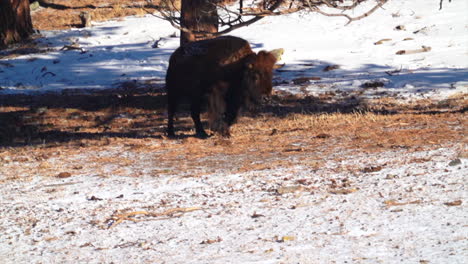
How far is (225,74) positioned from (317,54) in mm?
8438

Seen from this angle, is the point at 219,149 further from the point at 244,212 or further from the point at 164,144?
the point at 244,212

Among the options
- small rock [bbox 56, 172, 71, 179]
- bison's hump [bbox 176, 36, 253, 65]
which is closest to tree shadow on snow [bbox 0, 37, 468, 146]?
bison's hump [bbox 176, 36, 253, 65]

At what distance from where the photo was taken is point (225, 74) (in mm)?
10648

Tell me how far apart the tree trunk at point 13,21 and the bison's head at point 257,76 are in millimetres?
13107

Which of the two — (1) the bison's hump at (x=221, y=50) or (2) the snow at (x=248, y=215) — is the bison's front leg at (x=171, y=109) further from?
(2) the snow at (x=248, y=215)

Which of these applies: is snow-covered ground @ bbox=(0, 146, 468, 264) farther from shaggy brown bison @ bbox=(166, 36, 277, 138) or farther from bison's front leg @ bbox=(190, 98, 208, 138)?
bison's front leg @ bbox=(190, 98, 208, 138)

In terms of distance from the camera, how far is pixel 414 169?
692 centimetres

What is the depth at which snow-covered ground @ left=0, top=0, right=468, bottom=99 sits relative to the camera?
15.9 m

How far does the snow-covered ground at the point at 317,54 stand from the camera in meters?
15.9

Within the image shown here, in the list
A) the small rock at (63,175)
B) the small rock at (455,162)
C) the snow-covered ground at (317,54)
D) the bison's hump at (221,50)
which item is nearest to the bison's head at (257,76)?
the bison's hump at (221,50)

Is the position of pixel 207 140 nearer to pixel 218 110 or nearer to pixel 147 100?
pixel 218 110

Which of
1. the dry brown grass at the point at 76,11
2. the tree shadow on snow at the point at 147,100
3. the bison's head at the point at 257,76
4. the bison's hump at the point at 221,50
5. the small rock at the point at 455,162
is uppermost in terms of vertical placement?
the dry brown grass at the point at 76,11

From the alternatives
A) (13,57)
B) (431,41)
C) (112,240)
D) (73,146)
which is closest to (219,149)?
(73,146)

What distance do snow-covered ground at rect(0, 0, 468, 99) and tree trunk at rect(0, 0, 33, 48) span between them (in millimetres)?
800
